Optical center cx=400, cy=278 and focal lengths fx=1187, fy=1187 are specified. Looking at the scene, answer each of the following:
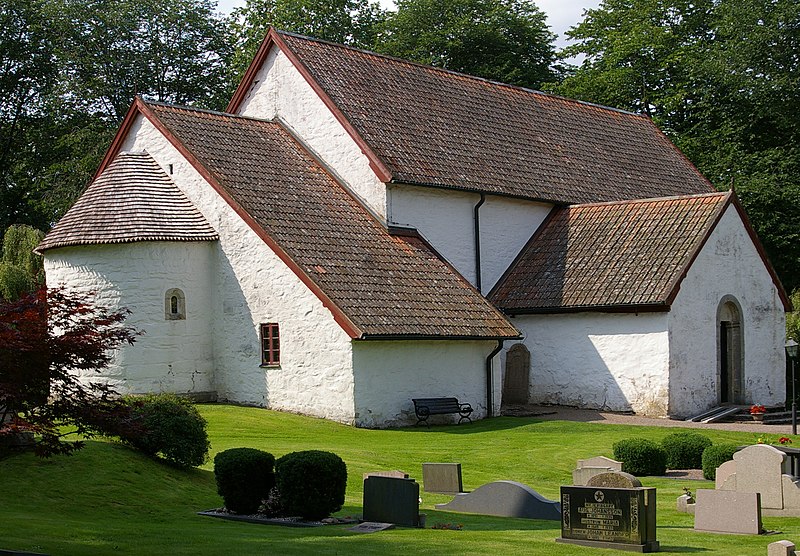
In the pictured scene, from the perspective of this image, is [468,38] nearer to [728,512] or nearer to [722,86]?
[722,86]

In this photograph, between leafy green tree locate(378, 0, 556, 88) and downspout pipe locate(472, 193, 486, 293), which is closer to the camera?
downspout pipe locate(472, 193, 486, 293)

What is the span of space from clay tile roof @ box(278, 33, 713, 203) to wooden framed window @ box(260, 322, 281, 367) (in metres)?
5.88

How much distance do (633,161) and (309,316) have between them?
62.2 feet

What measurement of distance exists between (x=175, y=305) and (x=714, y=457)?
600 inches

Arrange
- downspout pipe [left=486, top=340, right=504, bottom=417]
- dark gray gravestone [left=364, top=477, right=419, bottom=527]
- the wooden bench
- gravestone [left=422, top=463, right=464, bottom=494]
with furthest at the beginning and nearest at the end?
downspout pipe [left=486, top=340, right=504, bottom=417], the wooden bench, gravestone [left=422, top=463, right=464, bottom=494], dark gray gravestone [left=364, top=477, right=419, bottom=527]

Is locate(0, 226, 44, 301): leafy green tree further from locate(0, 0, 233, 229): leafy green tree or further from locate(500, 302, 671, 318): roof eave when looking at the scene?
locate(500, 302, 671, 318): roof eave

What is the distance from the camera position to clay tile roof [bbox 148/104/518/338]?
29.7m

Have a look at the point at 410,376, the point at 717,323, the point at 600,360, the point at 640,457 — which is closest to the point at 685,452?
the point at 640,457

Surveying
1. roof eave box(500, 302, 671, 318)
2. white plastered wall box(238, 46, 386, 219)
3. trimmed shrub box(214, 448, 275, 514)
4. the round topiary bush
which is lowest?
the round topiary bush

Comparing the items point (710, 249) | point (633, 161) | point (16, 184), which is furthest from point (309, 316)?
point (16, 184)

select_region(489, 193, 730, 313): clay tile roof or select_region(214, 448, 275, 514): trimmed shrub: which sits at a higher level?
select_region(489, 193, 730, 313): clay tile roof

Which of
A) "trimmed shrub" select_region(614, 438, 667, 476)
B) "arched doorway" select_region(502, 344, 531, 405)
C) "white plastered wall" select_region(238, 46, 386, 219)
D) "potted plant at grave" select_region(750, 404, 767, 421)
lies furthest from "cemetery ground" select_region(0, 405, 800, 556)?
"white plastered wall" select_region(238, 46, 386, 219)

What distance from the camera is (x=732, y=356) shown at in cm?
3591

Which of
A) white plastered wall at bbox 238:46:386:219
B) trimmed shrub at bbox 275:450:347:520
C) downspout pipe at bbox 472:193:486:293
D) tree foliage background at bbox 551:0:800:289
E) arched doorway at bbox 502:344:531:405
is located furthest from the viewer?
tree foliage background at bbox 551:0:800:289
